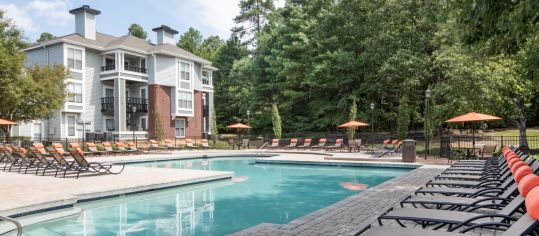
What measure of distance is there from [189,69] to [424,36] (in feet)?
67.6

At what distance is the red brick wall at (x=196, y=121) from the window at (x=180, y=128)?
42cm

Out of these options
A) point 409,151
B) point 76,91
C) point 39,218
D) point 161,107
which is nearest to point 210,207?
point 39,218

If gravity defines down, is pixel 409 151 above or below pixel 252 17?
Answer: below

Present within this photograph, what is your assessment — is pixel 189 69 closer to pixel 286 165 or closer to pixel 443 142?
pixel 286 165

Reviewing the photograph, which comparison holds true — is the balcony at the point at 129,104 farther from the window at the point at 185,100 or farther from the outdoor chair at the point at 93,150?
the outdoor chair at the point at 93,150

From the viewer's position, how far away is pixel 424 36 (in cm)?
3033

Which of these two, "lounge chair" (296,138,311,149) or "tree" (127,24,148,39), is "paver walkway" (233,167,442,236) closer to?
"lounge chair" (296,138,311,149)

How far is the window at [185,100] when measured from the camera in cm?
3656

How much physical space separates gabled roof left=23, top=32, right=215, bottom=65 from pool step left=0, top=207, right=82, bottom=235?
25.7 m

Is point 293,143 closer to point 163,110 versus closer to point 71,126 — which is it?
point 163,110

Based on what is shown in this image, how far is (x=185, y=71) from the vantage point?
37312mm

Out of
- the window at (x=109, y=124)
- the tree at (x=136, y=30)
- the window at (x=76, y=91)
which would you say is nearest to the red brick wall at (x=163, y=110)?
the window at (x=109, y=124)

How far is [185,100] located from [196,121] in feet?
8.60

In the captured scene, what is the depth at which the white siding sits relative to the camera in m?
35.0
